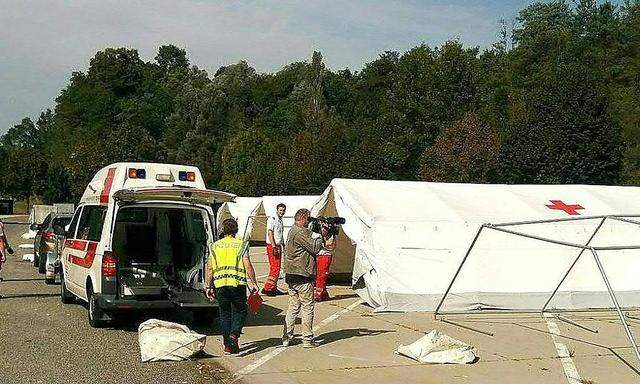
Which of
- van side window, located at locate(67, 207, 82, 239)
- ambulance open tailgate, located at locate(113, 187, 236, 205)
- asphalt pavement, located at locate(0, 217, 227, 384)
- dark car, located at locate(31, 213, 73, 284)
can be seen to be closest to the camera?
asphalt pavement, located at locate(0, 217, 227, 384)

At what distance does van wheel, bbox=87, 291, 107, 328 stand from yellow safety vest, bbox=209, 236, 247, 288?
2.70 meters

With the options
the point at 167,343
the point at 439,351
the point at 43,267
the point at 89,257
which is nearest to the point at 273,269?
the point at 89,257

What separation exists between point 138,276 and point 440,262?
614cm

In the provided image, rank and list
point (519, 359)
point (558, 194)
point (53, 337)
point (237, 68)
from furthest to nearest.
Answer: point (237, 68) → point (558, 194) → point (53, 337) → point (519, 359)

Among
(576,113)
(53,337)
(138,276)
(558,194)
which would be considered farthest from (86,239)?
(576,113)

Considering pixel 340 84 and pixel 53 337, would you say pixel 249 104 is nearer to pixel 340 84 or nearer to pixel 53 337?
pixel 340 84

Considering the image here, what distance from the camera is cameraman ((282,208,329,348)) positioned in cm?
1052

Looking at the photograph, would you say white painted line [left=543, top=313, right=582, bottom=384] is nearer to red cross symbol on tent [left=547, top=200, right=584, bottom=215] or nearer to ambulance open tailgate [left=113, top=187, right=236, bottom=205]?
red cross symbol on tent [left=547, top=200, right=584, bottom=215]

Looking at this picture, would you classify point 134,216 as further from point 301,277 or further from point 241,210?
point 241,210

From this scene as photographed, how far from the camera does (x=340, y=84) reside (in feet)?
A: 267

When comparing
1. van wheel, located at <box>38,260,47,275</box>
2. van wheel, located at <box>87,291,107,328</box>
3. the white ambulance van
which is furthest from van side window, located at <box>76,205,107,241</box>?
van wheel, located at <box>38,260,47,275</box>

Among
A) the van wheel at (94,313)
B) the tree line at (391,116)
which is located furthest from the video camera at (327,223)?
the tree line at (391,116)

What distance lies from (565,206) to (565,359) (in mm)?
7803

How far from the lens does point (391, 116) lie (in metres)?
58.6
